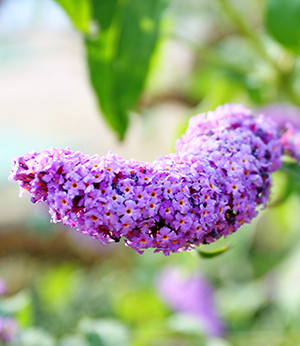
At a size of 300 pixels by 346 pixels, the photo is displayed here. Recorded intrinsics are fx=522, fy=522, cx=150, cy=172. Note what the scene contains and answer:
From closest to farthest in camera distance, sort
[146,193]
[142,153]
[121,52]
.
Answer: [146,193], [121,52], [142,153]

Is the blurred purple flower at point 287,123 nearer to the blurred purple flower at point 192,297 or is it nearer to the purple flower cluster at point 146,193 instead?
the purple flower cluster at point 146,193

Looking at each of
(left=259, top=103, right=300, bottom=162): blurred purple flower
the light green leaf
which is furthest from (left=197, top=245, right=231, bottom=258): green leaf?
the light green leaf

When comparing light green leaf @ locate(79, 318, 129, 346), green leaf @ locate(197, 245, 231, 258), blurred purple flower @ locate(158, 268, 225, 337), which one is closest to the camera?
green leaf @ locate(197, 245, 231, 258)

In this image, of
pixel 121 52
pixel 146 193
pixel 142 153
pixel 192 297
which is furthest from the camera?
pixel 142 153

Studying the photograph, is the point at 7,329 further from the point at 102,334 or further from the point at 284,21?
the point at 284,21

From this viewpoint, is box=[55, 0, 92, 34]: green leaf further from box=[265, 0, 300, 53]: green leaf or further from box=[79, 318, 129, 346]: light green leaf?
box=[79, 318, 129, 346]: light green leaf

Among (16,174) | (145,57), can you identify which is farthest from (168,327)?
(16,174)

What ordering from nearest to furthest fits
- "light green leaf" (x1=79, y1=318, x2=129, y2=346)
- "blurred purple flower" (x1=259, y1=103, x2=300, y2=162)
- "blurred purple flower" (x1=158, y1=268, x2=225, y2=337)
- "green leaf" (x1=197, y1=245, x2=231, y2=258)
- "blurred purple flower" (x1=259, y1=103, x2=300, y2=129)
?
1. "green leaf" (x1=197, y1=245, x2=231, y2=258)
2. "blurred purple flower" (x1=259, y1=103, x2=300, y2=162)
3. "light green leaf" (x1=79, y1=318, x2=129, y2=346)
4. "blurred purple flower" (x1=259, y1=103, x2=300, y2=129)
5. "blurred purple flower" (x1=158, y1=268, x2=225, y2=337)

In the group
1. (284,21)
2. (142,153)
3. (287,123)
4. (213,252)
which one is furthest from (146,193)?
(142,153)
